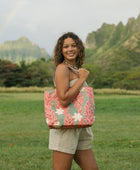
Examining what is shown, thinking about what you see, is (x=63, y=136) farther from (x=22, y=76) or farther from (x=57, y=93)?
(x=22, y=76)

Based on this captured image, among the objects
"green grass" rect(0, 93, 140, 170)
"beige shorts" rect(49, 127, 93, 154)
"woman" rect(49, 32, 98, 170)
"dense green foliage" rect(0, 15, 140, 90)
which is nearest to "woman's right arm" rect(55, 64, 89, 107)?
"woman" rect(49, 32, 98, 170)

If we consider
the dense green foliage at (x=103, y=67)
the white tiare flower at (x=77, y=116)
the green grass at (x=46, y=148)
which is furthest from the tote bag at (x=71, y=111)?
the green grass at (x=46, y=148)

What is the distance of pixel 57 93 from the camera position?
2262 mm

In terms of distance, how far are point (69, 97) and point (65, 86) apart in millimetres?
94

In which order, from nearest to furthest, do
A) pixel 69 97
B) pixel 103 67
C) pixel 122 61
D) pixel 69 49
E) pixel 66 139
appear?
pixel 69 97 < pixel 66 139 < pixel 69 49 < pixel 103 67 < pixel 122 61

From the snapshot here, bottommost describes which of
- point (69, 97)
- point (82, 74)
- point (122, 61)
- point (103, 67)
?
point (103, 67)

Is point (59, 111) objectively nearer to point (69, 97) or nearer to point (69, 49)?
point (69, 97)

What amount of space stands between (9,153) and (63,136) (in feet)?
10.7

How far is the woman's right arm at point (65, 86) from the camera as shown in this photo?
2.22 m

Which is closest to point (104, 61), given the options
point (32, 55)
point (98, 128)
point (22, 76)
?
point (22, 76)

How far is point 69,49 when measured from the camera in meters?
2.49

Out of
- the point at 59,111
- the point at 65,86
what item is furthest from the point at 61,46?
the point at 59,111

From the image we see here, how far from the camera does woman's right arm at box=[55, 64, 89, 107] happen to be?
2223 mm

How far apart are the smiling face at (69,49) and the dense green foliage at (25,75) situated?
37.6 metres
